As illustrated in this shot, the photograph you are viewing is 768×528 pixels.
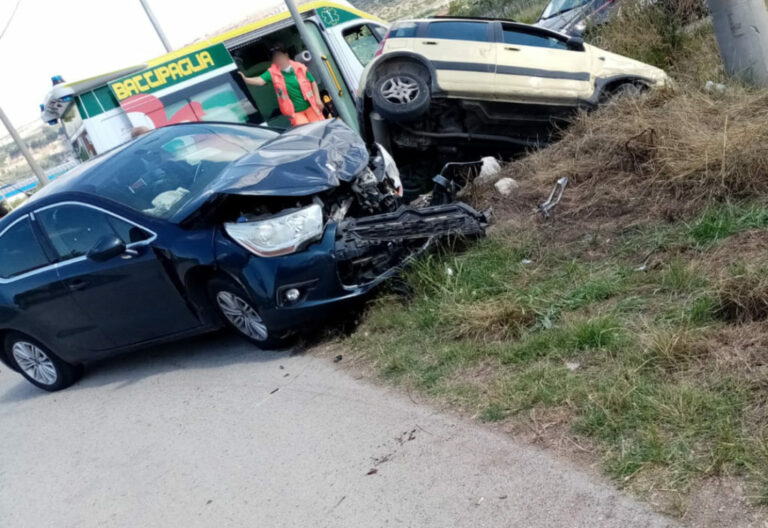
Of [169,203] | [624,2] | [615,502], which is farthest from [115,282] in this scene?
[624,2]

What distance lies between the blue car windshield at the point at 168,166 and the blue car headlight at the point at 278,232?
2.45 ft

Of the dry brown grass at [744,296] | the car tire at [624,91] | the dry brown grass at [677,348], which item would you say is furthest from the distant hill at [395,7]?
the dry brown grass at [677,348]

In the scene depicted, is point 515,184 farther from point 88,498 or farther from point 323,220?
point 88,498

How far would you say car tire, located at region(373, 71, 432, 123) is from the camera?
8477 millimetres

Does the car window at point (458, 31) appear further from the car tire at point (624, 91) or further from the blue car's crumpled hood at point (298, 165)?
the blue car's crumpled hood at point (298, 165)

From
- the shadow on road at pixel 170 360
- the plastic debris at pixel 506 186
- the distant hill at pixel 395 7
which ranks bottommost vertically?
the distant hill at pixel 395 7

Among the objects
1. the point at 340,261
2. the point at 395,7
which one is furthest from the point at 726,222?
the point at 395,7

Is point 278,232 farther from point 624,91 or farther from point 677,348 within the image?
point 624,91

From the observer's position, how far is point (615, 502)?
3.14 m

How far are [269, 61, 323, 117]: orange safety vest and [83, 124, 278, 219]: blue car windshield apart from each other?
3860 millimetres

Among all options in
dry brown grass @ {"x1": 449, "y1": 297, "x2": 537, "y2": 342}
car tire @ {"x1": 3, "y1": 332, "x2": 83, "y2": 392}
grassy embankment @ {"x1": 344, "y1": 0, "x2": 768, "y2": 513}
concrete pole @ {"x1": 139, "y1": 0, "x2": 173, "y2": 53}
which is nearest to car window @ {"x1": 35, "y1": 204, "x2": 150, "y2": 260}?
car tire @ {"x1": 3, "y1": 332, "x2": 83, "y2": 392}

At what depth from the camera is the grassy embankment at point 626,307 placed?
11.2 ft

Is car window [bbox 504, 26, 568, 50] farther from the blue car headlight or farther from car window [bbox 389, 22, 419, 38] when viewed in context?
the blue car headlight

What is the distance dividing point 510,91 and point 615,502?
6.21 meters
